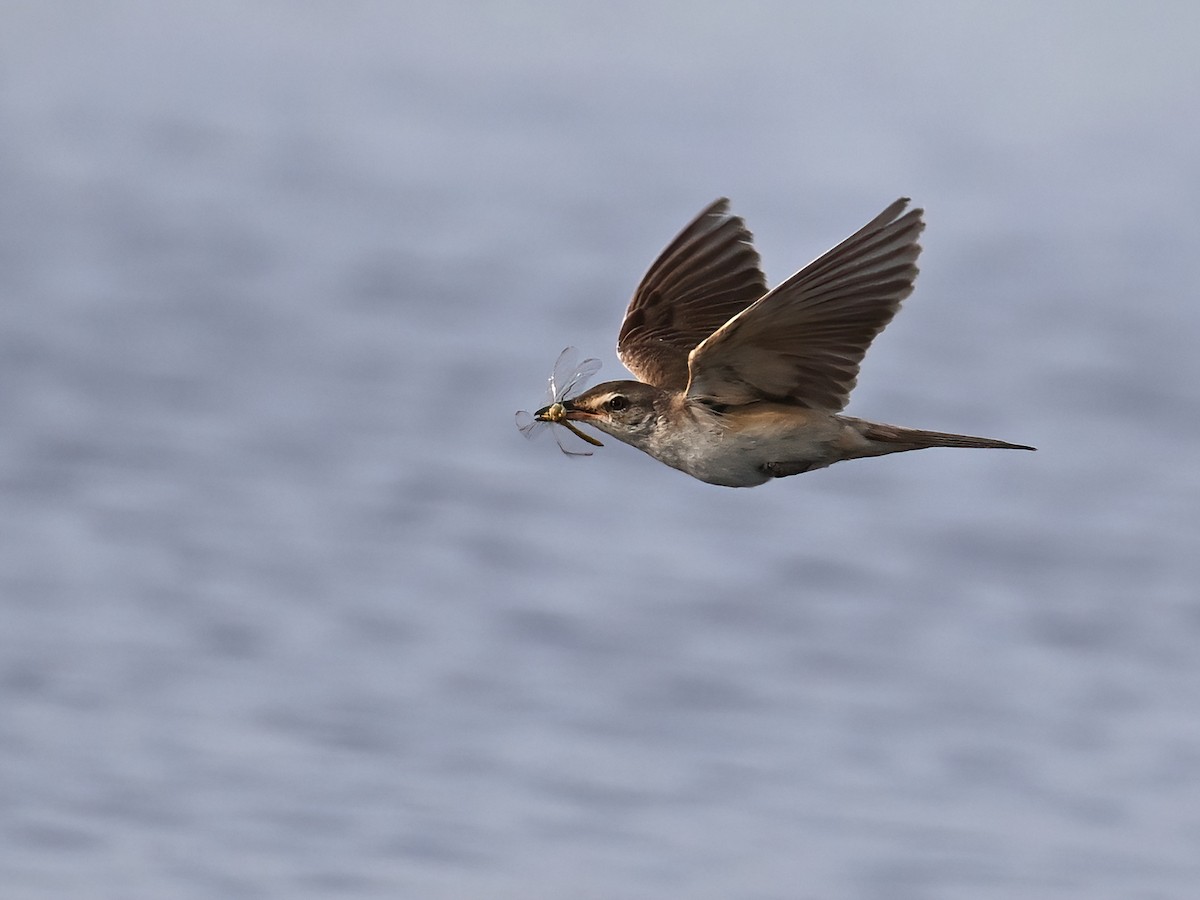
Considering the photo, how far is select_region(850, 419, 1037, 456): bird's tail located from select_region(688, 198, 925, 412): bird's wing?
32cm

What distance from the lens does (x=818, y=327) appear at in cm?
1173

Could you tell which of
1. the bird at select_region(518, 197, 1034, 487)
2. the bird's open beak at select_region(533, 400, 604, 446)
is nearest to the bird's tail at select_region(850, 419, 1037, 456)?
the bird at select_region(518, 197, 1034, 487)

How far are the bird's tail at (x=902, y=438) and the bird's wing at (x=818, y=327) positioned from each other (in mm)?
322

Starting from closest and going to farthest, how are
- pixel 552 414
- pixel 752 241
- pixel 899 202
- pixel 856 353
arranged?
1. pixel 899 202
2. pixel 856 353
3. pixel 552 414
4. pixel 752 241

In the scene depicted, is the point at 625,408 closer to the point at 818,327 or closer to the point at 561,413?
the point at 561,413

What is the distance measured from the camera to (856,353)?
11.9 metres

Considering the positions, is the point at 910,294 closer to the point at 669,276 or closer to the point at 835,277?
the point at 835,277

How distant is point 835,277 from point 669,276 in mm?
3355

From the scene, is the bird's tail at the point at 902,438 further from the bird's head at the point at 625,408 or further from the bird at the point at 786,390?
the bird's head at the point at 625,408

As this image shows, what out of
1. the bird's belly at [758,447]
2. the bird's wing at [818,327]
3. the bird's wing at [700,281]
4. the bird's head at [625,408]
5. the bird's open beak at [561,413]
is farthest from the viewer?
the bird's wing at [700,281]

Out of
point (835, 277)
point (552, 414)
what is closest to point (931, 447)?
point (835, 277)

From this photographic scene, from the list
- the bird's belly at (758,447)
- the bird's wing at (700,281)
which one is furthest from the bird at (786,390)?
the bird's wing at (700,281)

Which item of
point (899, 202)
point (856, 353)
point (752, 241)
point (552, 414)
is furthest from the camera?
point (752, 241)

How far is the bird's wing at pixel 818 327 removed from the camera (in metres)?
11.2
